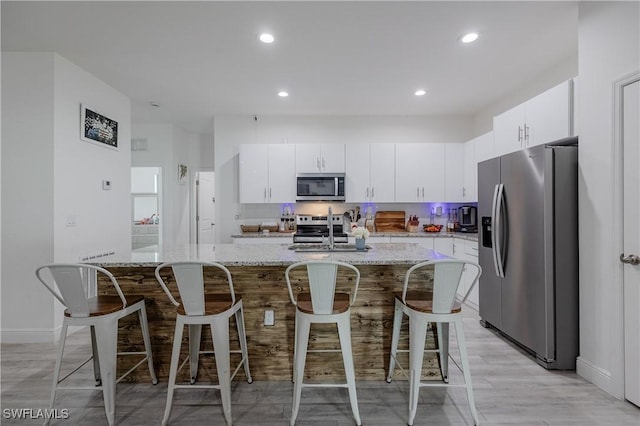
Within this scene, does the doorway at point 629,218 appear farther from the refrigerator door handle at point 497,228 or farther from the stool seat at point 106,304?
the stool seat at point 106,304

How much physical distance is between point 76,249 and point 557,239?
4.51 m

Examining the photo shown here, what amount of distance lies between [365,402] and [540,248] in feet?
5.98

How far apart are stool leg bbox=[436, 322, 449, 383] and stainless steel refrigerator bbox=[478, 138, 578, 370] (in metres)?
0.88

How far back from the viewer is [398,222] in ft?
17.6

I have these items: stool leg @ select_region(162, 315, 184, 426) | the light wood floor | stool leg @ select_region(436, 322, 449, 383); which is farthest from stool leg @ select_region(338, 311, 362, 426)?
stool leg @ select_region(162, 315, 184, 426)

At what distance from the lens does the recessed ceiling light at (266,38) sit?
9.45 ft

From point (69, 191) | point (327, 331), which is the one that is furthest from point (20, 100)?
point (327, 331)

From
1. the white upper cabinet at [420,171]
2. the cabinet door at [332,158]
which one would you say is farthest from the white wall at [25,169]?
the white upper cabinet at [420,171]

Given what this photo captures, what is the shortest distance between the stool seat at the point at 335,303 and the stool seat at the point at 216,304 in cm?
44

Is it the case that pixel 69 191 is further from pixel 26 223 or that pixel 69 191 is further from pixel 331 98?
pixel 331 98

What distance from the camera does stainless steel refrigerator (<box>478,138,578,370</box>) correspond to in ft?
8.52

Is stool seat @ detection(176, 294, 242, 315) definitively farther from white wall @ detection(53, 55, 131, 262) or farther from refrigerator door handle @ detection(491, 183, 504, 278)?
refrigerator door handle @ detection(491, 183, 504, 278)

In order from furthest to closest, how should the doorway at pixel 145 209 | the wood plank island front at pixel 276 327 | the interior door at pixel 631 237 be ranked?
1. the doorway at pixel 145 209
2. the wood plank island front at pixel 276 327
3. the interior door at pixel 631 237

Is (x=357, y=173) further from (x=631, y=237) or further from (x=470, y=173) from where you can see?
(x=631, y=237)
